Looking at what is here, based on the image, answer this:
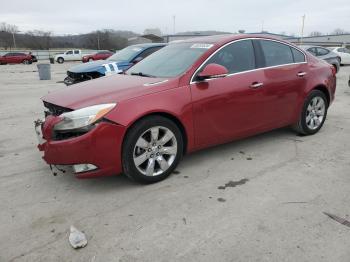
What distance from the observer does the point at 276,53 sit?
4812 mm

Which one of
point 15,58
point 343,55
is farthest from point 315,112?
point 15,58

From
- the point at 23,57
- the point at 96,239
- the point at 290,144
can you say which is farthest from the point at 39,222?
the point at 23,57

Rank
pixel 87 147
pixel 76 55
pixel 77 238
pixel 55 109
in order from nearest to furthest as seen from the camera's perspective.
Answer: pixel 77 238
pixel 87 147
pixel 55 109
pixel 76 55

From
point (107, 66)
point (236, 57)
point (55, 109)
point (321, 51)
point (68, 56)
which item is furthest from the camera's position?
point (68, 56)

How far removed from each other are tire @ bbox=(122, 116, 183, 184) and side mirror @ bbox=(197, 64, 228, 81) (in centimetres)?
65

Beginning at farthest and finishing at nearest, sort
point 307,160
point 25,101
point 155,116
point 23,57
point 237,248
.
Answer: point 23,57 → point 25,101 → point 307,160 → point 155,116 → point 237,248

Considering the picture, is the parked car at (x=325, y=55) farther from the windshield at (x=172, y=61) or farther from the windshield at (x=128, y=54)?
the windshield at (x=172, y=61)

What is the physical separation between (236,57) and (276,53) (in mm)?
806

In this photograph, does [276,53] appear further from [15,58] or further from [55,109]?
[15,58]

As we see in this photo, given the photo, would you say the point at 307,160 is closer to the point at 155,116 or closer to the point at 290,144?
the point at 290,144

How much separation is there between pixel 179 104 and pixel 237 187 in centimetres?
108

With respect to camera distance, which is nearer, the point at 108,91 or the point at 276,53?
the point at 108,91

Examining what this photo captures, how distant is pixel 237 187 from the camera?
362cm

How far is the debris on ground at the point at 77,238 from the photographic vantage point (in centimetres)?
266
